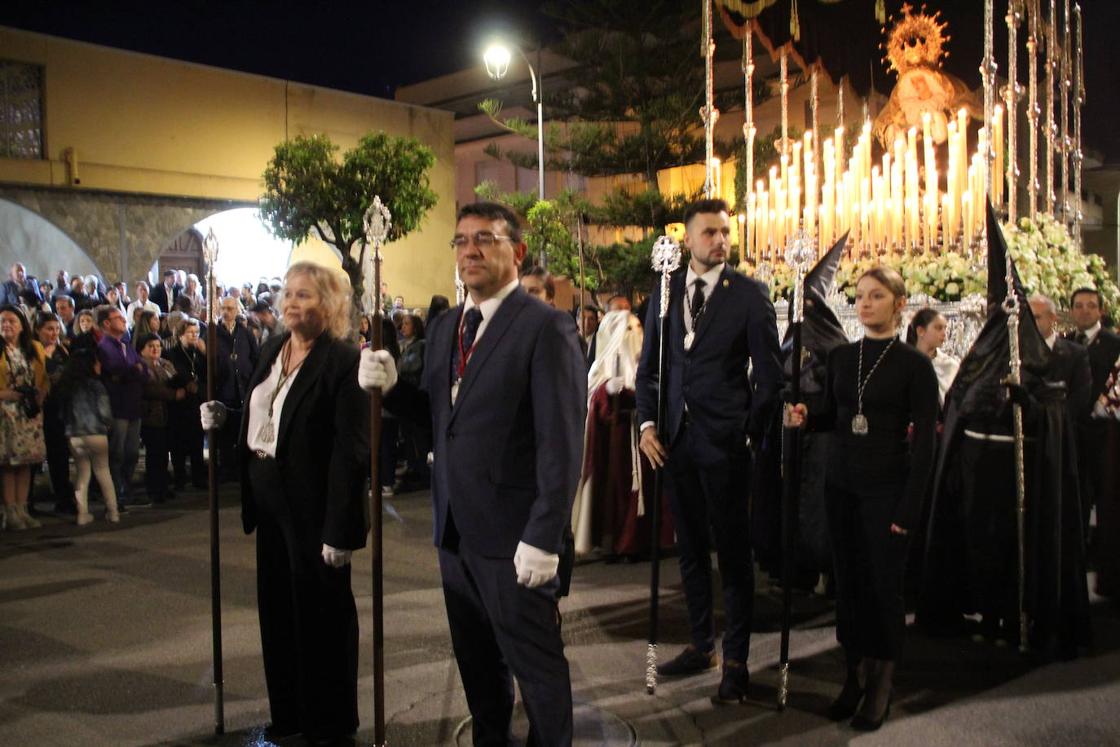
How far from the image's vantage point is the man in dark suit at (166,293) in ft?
52.0

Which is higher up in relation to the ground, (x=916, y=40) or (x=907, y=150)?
(x=916, y=40)

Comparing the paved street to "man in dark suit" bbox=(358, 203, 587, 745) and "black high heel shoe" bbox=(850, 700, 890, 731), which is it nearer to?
"black high heel shoe" bbox=(850, 700, 890, 731)

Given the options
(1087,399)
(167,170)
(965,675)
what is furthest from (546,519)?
(167,170)

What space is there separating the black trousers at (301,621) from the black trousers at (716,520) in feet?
4.76

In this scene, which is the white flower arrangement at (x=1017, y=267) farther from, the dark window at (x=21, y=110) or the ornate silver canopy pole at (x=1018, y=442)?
the dark window at (x=21, y=110)

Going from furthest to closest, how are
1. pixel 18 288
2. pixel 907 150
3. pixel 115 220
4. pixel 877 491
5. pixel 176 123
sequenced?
pixel 176 123 → pixel 115 220 → pixel 18 288 → pixel 907 150 → pixel 877 491

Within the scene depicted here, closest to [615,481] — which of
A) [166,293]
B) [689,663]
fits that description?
[689,663]

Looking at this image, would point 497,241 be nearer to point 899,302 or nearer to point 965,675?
point 899,302

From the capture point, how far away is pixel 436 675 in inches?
180

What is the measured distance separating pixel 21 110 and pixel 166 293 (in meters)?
6.79

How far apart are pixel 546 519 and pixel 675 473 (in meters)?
1.60

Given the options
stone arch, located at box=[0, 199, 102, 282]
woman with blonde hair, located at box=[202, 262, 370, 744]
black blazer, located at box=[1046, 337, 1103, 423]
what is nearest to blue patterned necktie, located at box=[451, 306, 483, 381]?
woman with blonde hair, located at box=[202, 262, 370, 744]

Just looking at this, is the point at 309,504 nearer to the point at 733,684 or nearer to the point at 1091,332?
the point at 733,684

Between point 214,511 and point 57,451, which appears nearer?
point 214,511
